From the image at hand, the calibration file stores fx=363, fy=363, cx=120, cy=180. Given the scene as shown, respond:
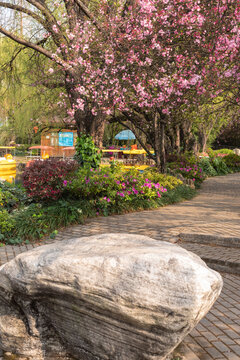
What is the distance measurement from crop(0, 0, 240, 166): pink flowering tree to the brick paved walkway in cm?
362

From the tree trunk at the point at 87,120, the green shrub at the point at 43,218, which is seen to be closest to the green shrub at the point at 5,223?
the green shrub at the point at 43,218

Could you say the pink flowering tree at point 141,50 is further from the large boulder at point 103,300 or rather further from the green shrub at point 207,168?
the green shrub at point 207,168

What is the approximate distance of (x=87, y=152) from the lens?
37.9ft

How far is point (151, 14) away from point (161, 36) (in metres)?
0.92

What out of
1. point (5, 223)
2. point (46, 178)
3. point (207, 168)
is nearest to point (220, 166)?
point (207, 168)

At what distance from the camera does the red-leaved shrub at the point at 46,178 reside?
8.66m

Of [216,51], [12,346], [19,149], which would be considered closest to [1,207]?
[12,346]

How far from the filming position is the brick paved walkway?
363 centimetres

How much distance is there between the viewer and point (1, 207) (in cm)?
854

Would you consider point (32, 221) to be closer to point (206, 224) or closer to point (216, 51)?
point (206, 224)

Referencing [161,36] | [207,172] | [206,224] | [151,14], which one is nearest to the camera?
[206,224]

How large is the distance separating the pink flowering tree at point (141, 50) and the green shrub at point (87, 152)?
50 centimetres

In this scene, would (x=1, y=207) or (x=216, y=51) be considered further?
(x=216, y=51)

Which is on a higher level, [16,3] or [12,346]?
[16,3]
